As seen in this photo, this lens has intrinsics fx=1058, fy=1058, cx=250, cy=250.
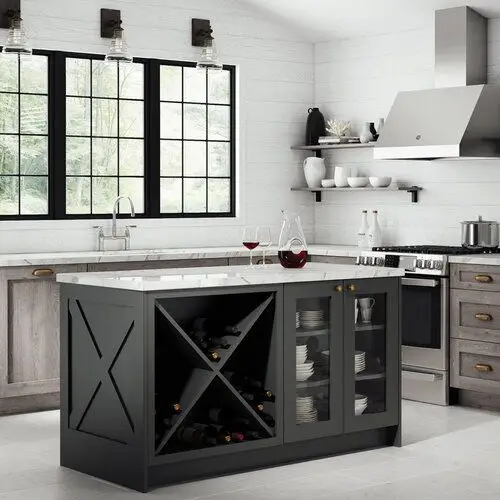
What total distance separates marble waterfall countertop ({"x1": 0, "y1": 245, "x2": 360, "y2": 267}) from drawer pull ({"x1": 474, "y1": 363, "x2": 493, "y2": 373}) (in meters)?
1.20

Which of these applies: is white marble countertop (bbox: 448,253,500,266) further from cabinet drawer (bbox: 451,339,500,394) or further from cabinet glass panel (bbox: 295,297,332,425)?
cabinet glass panel (bbox: 295,297,332,425)

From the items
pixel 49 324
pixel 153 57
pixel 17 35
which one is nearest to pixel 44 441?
pixel 49 324

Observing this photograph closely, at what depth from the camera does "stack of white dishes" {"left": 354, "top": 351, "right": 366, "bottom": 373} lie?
5.26 m

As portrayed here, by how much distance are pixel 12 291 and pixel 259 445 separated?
2.08 metres

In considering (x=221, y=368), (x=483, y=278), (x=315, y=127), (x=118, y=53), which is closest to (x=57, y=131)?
(x=118, y=53)

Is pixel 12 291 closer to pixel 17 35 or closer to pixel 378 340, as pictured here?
pixel 17 35

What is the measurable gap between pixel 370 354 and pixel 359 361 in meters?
0.09

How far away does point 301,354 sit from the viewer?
5.06 m

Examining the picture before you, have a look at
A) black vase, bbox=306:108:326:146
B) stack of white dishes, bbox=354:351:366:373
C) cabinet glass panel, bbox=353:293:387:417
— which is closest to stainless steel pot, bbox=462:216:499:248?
black vase, bbox=306:108:326:146

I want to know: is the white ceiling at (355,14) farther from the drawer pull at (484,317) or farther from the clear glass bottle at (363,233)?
the drawer pull at (484,317)

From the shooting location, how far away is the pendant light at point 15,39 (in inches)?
250

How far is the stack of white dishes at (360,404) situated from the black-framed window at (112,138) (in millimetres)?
2813

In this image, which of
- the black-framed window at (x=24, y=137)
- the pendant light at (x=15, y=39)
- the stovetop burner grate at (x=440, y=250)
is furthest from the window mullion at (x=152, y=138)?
the stovetop burner grate at (x=440, y=250)

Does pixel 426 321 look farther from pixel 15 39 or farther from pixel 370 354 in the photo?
pixel 15 39
